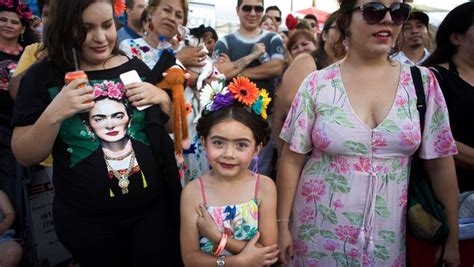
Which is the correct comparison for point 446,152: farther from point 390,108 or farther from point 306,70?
point 306,70

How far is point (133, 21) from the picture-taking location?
4582 mm

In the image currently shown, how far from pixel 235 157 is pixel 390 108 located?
78 centimetres

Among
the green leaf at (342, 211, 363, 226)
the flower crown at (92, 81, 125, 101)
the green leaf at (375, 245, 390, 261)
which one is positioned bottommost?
the green leaf at (375, 245, 390, 261)

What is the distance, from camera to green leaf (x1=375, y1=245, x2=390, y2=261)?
2018mm

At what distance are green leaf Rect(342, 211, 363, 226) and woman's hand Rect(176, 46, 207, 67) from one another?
1.59 meters

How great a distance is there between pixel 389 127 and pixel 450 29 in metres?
1.33

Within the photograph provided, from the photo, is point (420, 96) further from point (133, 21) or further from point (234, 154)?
point (133, 21)

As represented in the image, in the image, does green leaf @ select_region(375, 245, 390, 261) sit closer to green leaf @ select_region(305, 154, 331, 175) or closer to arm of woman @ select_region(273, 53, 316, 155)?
green leaf @ select_region(305, 154, 331, 175)

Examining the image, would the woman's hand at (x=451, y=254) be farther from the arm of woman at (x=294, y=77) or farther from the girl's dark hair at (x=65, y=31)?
the girl's dark hair at (x=65, y=31)

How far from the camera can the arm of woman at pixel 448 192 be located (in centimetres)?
208


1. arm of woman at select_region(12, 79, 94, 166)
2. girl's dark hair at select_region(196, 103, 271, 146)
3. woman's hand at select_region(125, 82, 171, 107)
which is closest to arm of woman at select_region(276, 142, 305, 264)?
girl's dark hair at select_region(196, 103, 271, 146)

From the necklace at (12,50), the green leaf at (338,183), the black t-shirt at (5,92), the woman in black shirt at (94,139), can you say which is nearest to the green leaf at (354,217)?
the green leaf at (338,183)

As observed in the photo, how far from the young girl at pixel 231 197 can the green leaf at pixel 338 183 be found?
29 centimetres

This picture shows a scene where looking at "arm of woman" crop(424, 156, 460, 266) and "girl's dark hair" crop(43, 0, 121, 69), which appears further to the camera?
"arm of woman" crop(424, 156, 460, 266)
